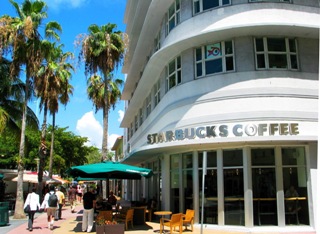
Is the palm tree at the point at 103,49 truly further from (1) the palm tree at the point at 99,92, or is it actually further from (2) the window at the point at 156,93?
(1) the palm tree at the point at 99,92

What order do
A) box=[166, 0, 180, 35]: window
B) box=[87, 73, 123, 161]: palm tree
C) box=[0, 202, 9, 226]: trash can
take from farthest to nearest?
box=[87, 73, 123, 161]: palm tree, box=[166, 0, 180, 35]: window, box=[0, 202, 9, 226]: trash can

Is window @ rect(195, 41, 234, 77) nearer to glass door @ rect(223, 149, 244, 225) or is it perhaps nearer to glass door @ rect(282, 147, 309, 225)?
glass door @ rect(223, 149, 244, 225)

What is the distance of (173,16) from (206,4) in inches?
99.2

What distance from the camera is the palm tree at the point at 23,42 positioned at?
21.0m

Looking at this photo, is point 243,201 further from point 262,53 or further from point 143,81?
point 143,81

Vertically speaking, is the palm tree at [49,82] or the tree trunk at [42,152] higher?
the palm tree at [49,82]

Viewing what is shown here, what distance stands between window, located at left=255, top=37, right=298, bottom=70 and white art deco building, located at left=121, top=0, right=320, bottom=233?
1.7 inches

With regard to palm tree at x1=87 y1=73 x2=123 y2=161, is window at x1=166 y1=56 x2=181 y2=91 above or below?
below

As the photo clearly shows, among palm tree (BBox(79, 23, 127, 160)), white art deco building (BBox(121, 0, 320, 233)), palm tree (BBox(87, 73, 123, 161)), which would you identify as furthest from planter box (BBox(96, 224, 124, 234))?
palm tree (BBox(87, 73, 123, 161))

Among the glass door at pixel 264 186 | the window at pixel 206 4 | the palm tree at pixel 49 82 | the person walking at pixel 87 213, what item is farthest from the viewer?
the palm tree at pixel 49 82

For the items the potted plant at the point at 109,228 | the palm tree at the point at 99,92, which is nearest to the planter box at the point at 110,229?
the potted plant at the point at 109,228

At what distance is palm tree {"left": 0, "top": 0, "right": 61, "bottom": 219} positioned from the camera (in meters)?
21.0

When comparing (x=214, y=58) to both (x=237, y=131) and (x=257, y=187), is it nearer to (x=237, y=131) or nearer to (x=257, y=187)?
(x=237, y=131)

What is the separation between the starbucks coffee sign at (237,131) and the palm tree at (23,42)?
1068 cm
